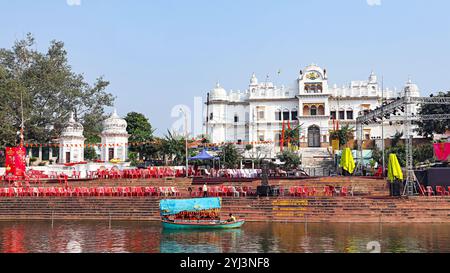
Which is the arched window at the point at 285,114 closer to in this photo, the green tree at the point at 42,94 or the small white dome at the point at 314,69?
the small white dome at the point at 314,69

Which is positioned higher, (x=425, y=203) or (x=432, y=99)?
(x=432, y=99)

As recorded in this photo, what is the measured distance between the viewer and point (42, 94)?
54500 millimetres

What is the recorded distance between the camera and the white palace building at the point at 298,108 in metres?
65.0

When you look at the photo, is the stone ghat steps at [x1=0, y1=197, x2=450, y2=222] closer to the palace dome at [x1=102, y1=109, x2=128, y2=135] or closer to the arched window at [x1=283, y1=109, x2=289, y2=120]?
the palace dome at [x1=102, y1=109, x2=128, y2=135]

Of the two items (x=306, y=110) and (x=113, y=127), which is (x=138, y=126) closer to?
(x=113, y=127)

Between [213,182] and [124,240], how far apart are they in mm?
13823

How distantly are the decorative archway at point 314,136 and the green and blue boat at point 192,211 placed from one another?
38.0 meters

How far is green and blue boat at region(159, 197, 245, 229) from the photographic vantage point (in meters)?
27.1

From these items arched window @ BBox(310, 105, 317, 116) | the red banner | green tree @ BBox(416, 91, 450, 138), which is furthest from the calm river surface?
arched window @ BBox(310, 105, 317, 116)

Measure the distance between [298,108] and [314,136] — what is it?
4094 millimetres

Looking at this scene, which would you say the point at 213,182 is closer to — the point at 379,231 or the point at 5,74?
the point at 379,231

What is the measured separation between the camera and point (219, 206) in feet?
93.7
